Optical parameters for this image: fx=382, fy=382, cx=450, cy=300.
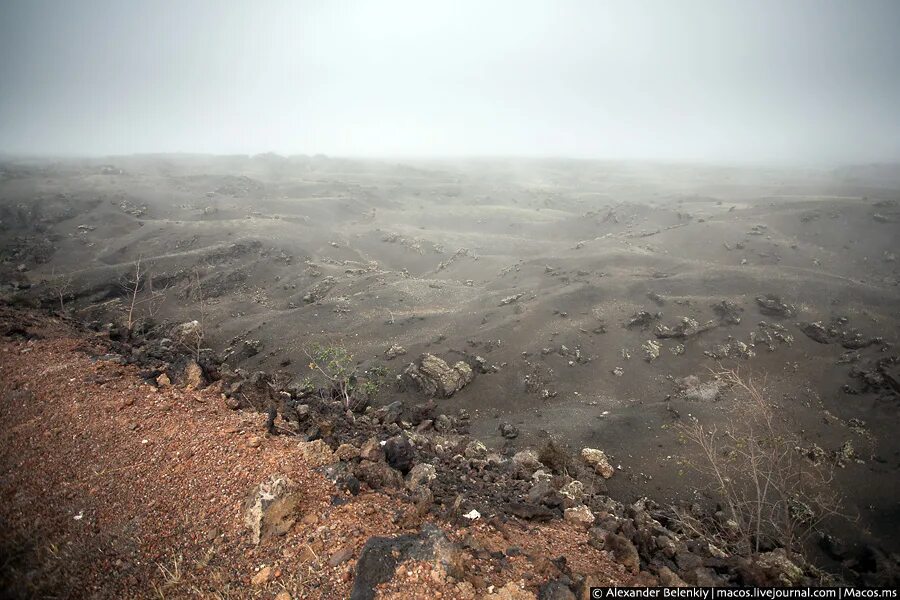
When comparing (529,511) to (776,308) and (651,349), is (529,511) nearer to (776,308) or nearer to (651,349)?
(651,349)

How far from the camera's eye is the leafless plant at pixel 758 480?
788 cm

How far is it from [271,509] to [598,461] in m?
8.57

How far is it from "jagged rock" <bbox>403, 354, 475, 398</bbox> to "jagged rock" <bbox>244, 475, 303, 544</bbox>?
8678 mm

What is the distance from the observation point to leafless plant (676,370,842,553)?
25.9 feet

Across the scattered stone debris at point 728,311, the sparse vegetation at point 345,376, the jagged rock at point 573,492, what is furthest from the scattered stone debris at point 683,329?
the sparse vegetation at point 345,376

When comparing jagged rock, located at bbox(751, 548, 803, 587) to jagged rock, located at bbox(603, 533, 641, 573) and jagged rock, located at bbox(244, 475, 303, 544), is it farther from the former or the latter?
jagged rock, located at bbox(244, 475, 303, 544)

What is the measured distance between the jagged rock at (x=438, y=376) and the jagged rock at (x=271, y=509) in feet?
→ 28.5

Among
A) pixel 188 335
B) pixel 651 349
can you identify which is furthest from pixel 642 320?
pixel 188 335

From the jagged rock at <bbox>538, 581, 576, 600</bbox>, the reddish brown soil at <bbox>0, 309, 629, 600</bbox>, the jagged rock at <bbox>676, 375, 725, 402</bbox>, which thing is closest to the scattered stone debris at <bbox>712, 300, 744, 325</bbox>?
the jagged rock at <bbox>676, 375, 725, 402</bbox>

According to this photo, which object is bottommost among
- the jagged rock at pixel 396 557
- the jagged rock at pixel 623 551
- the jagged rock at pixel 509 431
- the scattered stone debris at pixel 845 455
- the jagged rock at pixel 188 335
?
the jagged rock at pixel 509 431

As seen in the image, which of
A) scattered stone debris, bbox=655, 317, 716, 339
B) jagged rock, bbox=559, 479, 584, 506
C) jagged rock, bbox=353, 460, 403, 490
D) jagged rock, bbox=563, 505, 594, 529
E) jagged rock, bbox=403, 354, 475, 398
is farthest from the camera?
scattered stone debris, bbox=655, 317, 716, 339

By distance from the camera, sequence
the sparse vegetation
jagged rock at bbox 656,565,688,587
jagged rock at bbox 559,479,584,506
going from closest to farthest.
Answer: jagged rock at bbox 656,565,688,587
jagged rock at bbox 559,479,584,506
the sparse vegetation

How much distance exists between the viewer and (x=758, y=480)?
10336 millimetres

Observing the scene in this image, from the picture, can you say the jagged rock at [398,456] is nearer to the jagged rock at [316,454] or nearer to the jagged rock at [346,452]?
the jagged rock at [346,452]
